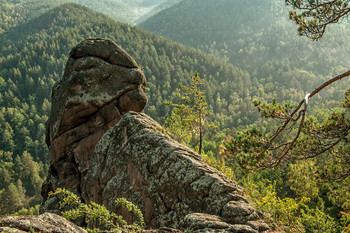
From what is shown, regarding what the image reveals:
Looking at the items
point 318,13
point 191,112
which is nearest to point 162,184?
point 318,13

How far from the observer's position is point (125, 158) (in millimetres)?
14203

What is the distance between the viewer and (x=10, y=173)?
5315 inches

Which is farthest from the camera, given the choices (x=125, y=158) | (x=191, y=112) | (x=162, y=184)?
(x=191, y=112)

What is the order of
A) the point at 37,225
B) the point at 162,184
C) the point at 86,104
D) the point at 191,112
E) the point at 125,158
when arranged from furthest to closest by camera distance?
the point at 191,112
the point at 86,104
the point at 125,158
the point at 162,184
the point at 37,225

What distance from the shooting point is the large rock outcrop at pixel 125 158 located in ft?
34.7

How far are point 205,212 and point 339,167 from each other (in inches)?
258

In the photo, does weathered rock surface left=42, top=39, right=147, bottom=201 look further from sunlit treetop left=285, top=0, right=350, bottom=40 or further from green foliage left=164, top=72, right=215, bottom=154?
sunlit treetop left=285, top=0, right=350, bottom=40

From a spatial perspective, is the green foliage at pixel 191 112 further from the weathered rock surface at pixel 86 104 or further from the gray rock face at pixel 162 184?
the gray rock face at pixel 162 184

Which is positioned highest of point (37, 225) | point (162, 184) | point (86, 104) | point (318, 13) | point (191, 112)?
point (318, 13)

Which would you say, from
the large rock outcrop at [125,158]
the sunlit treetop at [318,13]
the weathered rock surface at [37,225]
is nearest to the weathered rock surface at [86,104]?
the large rock outcrop at [125,158]

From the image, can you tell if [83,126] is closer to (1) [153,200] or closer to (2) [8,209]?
(1) [153,200]

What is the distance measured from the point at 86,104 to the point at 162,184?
1139 centimetres

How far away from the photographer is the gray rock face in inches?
384

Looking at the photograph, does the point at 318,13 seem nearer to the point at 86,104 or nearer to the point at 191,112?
the point at 191,112
